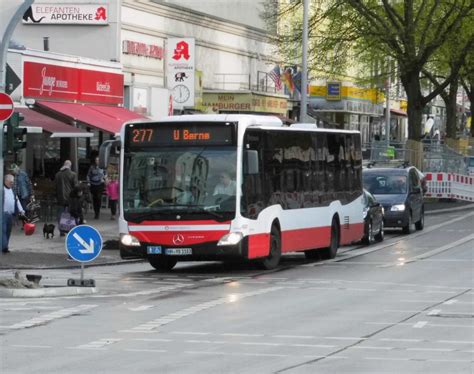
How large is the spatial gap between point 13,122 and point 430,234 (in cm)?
1718

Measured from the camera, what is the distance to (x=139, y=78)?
50062 millimetres

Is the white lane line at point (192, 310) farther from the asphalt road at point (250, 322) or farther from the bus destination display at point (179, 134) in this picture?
the bus destination display at point (179, 134)

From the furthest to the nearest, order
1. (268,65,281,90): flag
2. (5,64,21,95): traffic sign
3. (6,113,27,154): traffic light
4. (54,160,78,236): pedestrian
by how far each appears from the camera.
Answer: (268,65,281,90): flag → (54,160,78,236): pedestrian → (5,64,21,95): traffic sign → (6,113,27,154): traffic light

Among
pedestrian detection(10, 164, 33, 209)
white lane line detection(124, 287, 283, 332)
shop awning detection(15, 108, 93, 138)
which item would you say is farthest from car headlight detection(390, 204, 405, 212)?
white lane line detection(124, 287, 283, 332)

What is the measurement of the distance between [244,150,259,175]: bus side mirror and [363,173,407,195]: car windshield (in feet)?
50.9

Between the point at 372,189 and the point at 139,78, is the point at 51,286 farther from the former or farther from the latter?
the point at 139,78

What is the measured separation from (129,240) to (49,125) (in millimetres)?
13791

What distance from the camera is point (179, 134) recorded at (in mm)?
25656

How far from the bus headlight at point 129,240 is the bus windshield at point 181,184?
32cm

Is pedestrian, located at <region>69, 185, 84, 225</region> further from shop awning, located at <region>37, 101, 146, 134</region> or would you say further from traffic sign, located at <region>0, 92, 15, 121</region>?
Result: traffic sign, located at <region>0, 92, 15, 121</region>

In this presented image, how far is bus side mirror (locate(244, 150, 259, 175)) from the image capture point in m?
A: 25.5

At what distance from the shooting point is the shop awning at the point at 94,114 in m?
40.8

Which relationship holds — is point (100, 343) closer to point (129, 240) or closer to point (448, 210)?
point (129, 240)

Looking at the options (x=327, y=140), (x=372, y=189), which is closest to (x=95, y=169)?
(x=372, y=189)
